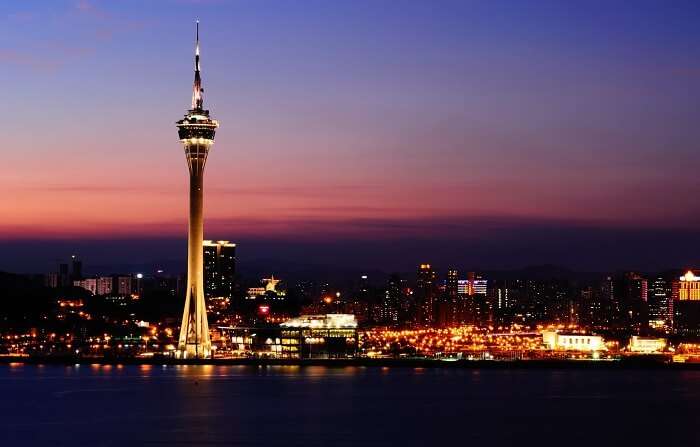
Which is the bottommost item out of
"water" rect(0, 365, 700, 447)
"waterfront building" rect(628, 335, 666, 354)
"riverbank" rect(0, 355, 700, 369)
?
"water" rect(0, 365, 700, 447)

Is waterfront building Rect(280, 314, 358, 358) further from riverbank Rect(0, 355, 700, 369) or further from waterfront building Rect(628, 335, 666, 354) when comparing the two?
waterfront building Rect(628, 335, 666, 354)

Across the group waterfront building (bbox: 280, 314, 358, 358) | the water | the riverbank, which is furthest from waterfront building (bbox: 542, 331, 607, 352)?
the water

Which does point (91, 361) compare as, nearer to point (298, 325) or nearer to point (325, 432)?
point (298, 325)

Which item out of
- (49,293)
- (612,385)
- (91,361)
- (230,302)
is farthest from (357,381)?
(230,302)

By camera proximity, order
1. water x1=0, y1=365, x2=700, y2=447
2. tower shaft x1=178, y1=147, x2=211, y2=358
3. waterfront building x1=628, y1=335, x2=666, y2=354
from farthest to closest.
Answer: waterfront building x1=628, y1=335, x2=666, y2=354 → tower shaft x1=178, y1=147, x2=211, y2=358 → water x1=0, y1=365, x2=700, y2=447

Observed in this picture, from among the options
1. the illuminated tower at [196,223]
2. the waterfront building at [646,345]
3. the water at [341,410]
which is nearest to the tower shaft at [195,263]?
the illuminated tower at [196,223]

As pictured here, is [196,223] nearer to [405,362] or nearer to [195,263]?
[195,263]

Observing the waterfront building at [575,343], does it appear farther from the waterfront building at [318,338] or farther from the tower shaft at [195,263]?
the tower shaft at [195,263]
